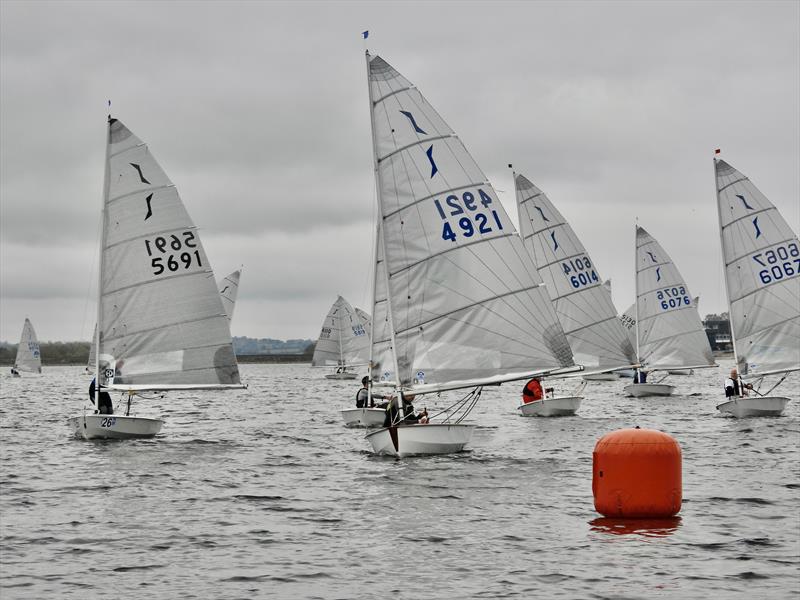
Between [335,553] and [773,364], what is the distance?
105ft

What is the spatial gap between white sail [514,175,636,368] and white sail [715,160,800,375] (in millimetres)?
7610

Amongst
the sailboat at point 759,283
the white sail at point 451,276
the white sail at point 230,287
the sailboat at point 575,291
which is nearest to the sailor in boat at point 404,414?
the white sail at point 451,276

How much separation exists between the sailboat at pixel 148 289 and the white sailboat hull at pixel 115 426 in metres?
0.46

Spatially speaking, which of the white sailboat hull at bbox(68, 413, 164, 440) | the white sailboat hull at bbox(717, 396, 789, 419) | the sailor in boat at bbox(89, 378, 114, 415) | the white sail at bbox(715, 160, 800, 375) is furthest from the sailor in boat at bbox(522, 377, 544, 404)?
the sailor in boat at bbox(89, 378, 114, 415)

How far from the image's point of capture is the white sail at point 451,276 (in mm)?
30141

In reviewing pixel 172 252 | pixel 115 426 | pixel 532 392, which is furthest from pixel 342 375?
pixel 115 426

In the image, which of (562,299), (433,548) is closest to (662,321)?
(562,299)

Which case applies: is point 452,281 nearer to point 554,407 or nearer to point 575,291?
point 554,407

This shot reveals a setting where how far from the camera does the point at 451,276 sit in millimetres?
30109

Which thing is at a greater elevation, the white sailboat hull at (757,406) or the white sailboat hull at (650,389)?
the white sailboat hull at (650,389)

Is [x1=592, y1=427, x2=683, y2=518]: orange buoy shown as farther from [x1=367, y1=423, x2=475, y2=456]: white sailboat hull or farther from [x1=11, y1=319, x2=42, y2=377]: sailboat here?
[x1=11, y1=319, x2=42, y2=377]: sailboat

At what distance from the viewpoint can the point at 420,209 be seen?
99.1ft

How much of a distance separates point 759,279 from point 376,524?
2975 centimetres

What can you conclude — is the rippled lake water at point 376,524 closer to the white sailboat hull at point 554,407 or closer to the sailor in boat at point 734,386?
the sailor in boat at point 734,386
